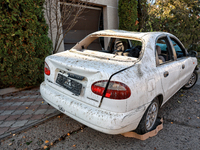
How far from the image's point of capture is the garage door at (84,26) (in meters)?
7.60

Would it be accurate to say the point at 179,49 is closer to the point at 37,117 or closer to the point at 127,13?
the point at 37,117

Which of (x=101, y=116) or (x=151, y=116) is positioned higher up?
(x=101, y=116)

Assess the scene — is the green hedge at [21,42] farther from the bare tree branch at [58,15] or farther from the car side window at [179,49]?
the car side window at [179,49]

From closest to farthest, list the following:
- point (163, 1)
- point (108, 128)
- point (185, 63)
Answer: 1. point (108, 128)
2. point (185, 63)
3. point (163, 1)

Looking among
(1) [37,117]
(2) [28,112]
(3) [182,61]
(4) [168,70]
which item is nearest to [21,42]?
(2) [28,112]

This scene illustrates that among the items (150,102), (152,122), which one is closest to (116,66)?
(150,102)

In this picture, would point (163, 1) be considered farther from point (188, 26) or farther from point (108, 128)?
point (108, 128)

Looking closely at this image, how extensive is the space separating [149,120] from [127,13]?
22.2 ft

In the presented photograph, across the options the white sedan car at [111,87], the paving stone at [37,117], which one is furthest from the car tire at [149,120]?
the paving stone at [37,117]

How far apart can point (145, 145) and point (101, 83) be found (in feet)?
4.00

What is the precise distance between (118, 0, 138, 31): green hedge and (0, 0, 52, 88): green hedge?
15.2 feet

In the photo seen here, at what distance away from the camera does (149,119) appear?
2648 millimetres

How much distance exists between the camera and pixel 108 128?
6.53 ft

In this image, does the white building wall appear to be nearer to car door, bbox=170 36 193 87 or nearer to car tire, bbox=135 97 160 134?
car door, bbox=170 36 193 87
